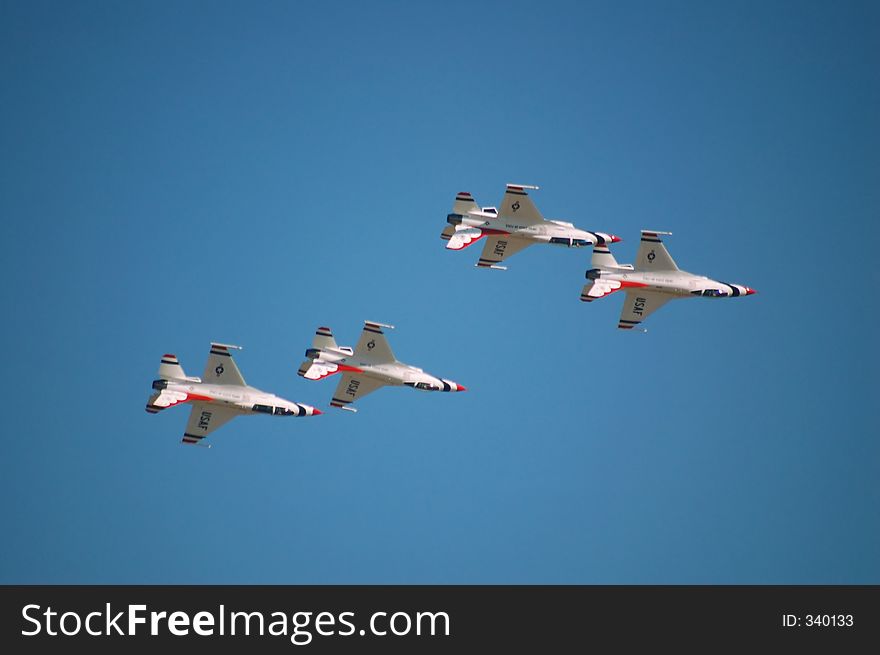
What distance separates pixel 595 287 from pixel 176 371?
82.0ft

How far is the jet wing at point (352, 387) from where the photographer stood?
126 m

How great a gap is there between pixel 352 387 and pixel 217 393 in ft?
28.6

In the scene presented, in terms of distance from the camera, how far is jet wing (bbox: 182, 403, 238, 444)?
4839 inches

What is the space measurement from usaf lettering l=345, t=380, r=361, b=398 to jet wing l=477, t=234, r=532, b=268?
10.9m

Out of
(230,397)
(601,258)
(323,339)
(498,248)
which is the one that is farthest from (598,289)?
(230,397)

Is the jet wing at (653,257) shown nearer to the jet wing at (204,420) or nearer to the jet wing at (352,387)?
the jet wing at (352,387)

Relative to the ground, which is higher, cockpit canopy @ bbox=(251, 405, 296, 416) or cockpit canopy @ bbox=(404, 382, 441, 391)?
cockpit canopy @ bbox=(404, 382, 441, 391)

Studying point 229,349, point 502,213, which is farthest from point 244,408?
point 502,213

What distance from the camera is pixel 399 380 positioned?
4929 inches

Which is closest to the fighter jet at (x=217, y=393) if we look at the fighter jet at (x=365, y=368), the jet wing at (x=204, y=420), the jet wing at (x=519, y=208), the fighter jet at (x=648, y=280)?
the jet wing at (x=204, y=420)

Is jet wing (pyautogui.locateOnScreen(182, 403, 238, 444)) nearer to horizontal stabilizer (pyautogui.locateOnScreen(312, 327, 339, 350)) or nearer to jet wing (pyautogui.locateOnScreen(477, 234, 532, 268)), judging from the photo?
horizontal stabilizer (pyautogui.locateOnScreen(312, 327, 339, 350))

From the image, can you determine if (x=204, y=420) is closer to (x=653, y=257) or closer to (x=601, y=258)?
(x=601, y=258)

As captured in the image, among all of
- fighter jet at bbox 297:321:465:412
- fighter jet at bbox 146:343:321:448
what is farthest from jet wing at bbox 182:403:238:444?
fighter jet at bbox 297:321:465:412

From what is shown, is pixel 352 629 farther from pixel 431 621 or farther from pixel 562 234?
pixel 562 234
